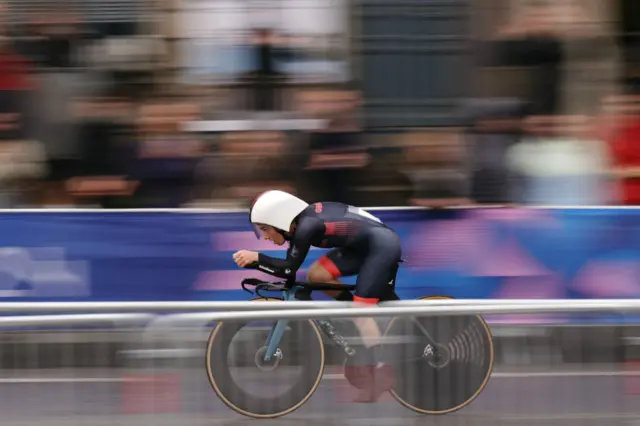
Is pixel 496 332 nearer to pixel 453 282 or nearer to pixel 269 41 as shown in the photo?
pixel 453 282

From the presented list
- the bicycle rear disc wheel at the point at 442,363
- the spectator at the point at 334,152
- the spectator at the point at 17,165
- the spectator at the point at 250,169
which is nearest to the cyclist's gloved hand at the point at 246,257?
the bicycle rear disc wheel at the point at 442,363

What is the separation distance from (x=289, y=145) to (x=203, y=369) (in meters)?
4.80

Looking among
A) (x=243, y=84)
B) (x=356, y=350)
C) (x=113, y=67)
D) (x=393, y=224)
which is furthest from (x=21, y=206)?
(x=356, y=350)

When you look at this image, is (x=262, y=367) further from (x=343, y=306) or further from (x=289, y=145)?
(x=289, y=145)

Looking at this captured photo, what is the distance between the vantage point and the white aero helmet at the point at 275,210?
7.57m

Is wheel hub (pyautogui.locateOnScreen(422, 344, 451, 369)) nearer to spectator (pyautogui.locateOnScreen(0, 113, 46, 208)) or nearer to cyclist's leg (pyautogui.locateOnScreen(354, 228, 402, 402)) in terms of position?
cyclist's leg (pyautogui.locateOnScreen(354, 228, 402, 402))

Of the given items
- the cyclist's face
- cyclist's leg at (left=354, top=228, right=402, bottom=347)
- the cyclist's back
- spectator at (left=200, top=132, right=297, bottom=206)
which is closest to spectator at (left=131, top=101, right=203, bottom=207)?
spectator at (left=200, top=132, right=297, bottom=206)

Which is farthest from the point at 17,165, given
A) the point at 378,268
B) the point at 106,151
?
the point at 378,268

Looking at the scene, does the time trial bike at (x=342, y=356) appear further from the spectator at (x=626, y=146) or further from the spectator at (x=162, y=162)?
the spectator at (x=626, y=146)

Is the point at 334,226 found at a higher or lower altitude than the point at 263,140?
lower

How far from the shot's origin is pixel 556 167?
10539mm

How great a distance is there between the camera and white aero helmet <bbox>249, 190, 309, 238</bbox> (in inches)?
298

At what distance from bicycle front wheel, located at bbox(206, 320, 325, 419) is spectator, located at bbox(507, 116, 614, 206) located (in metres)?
4.74

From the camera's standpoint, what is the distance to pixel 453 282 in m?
10.0
